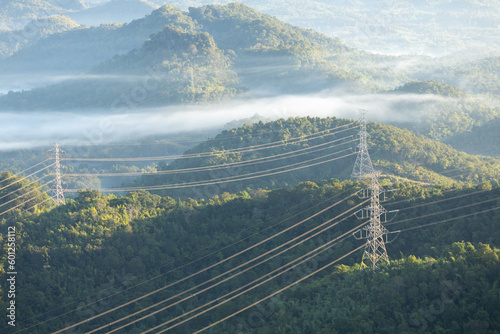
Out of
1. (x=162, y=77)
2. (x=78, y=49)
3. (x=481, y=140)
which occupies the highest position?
(x=78, y=49)

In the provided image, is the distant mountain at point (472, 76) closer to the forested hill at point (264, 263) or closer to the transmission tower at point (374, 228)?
the forested hill at point (264, 263)

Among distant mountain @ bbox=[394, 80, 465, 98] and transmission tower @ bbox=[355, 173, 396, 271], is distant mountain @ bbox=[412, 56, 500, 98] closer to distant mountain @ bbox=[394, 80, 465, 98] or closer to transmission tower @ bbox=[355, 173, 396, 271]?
distant mountain @ bbox=[394, 80, 465, 98]

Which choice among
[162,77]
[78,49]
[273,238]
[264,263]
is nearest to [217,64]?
[162,77]

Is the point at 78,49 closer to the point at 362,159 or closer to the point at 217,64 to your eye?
the point at 217,64

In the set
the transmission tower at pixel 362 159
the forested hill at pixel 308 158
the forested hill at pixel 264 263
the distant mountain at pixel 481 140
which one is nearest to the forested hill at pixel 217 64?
the distant mountain at pixel 481 140

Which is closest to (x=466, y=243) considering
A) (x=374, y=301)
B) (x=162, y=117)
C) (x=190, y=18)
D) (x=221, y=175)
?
(x=374, y=301)

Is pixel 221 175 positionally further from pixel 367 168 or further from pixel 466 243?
pixel 466 243
